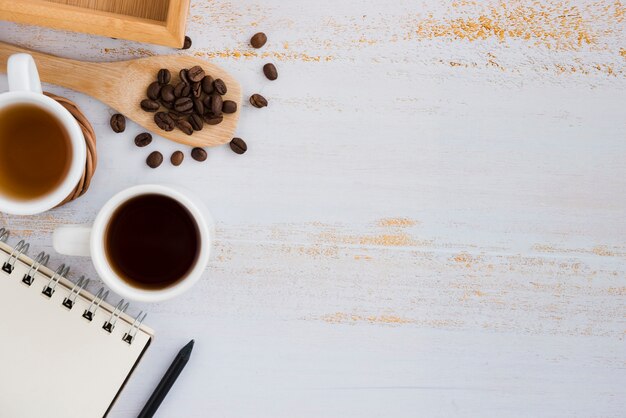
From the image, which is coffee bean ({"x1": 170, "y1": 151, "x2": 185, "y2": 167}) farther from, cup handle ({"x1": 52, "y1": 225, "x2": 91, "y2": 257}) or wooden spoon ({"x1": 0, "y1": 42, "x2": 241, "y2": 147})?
cup handle ({"x1": 52, "y1": 225, "x2": 91, "y2": 257})

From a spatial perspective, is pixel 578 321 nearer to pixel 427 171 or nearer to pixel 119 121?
pixel 427 171

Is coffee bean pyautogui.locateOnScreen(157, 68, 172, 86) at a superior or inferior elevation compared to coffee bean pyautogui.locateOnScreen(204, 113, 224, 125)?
superior

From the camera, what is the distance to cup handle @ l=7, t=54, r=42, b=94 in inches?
29.1

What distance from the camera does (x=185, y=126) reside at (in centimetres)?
89

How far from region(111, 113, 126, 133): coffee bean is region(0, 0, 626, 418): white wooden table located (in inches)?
0.8

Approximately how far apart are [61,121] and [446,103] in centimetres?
54

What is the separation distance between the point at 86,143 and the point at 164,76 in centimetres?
14


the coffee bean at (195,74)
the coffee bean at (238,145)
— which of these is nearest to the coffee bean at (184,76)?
the coffee bean at (195,74)

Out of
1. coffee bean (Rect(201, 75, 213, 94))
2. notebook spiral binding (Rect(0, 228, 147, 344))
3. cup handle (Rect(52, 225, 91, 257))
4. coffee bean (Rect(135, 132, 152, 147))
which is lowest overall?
notebook spiral binding (Rect(0, 228, 147, 344))

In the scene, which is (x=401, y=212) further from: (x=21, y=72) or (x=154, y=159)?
(x=21, y=72)

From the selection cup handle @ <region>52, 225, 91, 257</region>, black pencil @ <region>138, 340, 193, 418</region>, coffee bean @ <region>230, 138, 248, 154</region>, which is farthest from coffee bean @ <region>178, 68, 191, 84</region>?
black pencil @ <region>138, 340, 193, 418</region>

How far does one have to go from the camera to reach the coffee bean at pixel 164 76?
2.93 feet

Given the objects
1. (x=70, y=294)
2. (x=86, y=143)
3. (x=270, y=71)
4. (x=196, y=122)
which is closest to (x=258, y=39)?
(x=270, y=71)

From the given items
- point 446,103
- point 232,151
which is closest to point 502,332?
point 446,103
